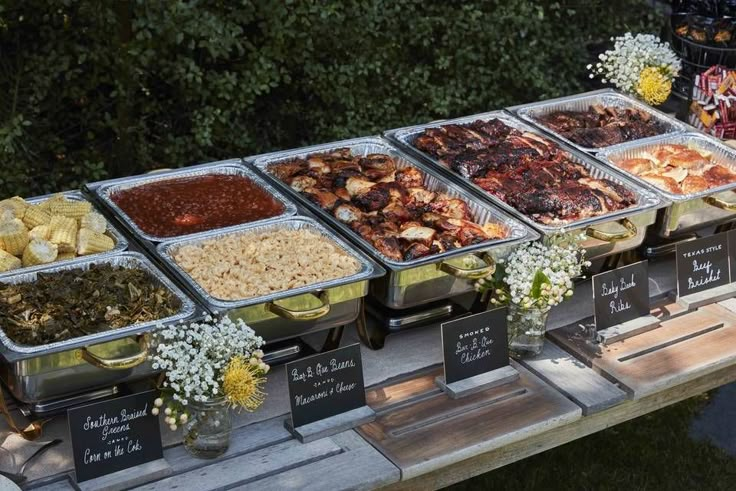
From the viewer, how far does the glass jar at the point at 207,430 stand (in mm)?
2577

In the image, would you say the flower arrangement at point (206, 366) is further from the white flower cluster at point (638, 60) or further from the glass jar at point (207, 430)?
the white flower cluster at point (638, 60)

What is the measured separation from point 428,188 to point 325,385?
1.12m

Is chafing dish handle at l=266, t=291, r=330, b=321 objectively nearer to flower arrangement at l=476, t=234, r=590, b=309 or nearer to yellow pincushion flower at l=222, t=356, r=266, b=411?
yellow pincushion flower at l=222, t=356, r=266, b=411

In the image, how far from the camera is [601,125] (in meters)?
4.22

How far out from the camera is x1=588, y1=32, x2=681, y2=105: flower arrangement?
4453 millimetres

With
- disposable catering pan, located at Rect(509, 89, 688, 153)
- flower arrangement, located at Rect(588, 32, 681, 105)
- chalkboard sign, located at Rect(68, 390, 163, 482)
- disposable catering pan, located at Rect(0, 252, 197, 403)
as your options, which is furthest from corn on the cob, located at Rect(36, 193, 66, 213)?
flower arrangement, located at Rect(588, 32, 681, 105)

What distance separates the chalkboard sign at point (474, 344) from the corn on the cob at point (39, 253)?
1.09 meters

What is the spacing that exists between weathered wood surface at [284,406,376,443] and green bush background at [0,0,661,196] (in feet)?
7.67

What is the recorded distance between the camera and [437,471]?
277 centimetres

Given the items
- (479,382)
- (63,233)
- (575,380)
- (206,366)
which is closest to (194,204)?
(63,233)

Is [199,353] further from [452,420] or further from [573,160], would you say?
[573,160]

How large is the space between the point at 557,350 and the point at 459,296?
36cm

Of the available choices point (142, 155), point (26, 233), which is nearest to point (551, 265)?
point (26, 233)

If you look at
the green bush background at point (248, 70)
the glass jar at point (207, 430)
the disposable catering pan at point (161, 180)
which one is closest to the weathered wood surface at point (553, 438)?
the glass jar at point (207, 430)
